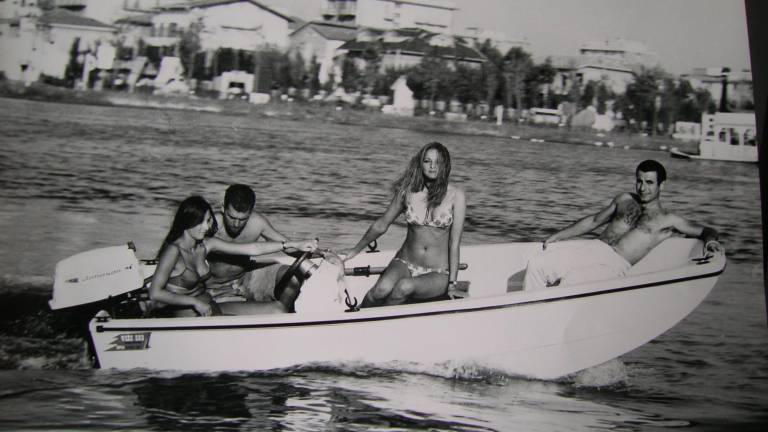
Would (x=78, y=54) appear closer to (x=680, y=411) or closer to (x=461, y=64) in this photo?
(x=461, y=64)

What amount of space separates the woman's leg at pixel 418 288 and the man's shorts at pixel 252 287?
51cm

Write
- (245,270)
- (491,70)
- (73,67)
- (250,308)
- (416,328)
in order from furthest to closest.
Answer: (491,70) → (73,67) → (245,270) → (250,308) → (416,328)

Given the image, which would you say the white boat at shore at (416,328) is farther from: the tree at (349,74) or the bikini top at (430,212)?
the tree at (349,74)

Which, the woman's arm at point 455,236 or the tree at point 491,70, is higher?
the tree at point 491,70

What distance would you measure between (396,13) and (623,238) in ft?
5.29

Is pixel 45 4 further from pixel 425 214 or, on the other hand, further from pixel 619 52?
pixel 619 52

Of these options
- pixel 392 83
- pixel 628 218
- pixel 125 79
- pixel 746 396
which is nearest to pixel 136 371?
pixel 125 79

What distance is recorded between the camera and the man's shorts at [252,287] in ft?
11.9

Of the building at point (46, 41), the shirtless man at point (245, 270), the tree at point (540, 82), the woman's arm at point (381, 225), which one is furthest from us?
the tree at point (540, 82)

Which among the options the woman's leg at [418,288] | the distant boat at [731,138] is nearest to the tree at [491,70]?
the distant boat at [731,138]

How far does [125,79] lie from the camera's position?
413 cm

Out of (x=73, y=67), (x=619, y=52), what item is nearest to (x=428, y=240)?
(x=619, y=52)

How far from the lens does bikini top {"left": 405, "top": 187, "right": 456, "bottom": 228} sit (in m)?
3.61

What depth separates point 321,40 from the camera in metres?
4.26
